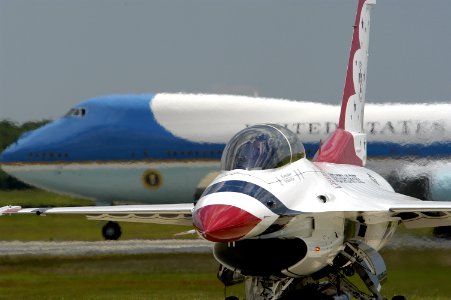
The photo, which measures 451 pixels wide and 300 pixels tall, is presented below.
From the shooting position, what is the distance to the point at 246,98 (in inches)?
1613

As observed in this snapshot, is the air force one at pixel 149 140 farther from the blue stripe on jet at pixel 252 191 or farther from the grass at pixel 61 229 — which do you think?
the blue stripe on jet at pixel 252 191

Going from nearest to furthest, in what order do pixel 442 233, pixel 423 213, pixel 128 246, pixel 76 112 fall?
pixel 423 213
pixel 442 233
pixel 128 246
pixel 76 112

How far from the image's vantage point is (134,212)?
16.0m

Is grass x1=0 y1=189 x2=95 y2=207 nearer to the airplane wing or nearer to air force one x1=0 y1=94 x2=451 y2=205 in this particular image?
air force one x1=0 y1=94 x2=451 y2=205

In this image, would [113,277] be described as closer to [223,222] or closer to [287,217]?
[287,217]

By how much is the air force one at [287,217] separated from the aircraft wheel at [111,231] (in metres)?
17.5

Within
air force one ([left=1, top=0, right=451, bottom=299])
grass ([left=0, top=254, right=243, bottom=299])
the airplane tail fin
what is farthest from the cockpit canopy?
grass ([left=0, top=254, right=243, bottom=299])

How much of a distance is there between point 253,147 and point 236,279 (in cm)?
238

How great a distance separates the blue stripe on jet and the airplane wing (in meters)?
2.48

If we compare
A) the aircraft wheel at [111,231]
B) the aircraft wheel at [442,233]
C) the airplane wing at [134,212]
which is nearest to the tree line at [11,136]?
the aircraft wheel at [111,231]

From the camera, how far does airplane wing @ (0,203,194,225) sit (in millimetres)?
15797

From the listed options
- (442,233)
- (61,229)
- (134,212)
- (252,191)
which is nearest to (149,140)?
(61,229)

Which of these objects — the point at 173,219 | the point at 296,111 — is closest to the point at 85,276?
the point at 173,219

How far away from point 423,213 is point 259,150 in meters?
3.14
